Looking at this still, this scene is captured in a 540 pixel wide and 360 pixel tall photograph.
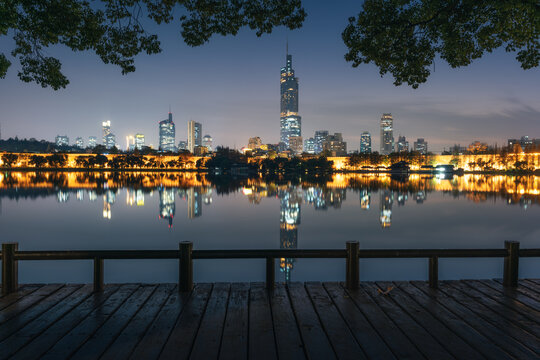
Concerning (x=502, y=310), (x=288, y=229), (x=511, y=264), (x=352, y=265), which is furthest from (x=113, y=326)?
(x=288, y=229)

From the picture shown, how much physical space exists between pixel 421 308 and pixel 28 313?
281 inches

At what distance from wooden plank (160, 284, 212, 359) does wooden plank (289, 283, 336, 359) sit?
1707mm

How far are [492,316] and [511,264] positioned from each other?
2.10 metres

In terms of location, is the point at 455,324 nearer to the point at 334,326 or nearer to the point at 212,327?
the point at 334,326

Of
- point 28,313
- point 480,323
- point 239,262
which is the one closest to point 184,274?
point 28,313

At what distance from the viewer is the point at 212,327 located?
18.3 ft

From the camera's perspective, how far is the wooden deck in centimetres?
484

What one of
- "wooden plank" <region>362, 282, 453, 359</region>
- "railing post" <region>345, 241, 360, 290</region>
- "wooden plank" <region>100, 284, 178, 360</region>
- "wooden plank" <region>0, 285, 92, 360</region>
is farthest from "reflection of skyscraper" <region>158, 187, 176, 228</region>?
"wooden plank" <region>362, 282, 453, 359</region>

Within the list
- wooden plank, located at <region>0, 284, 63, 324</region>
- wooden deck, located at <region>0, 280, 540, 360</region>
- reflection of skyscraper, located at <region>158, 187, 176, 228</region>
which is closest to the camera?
wooden deck, located at <region>0, 280, 540, 360</region>

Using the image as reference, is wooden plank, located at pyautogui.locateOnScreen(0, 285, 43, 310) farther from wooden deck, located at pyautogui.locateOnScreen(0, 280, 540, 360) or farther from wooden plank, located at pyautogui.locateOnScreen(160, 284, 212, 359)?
wooden plank, located at pyautogui.locateOnScreen(160, 284, 212, 359)

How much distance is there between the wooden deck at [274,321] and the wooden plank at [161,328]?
0.05 ft

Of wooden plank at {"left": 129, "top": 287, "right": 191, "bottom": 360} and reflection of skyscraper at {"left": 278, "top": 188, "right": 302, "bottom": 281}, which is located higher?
wooden plank at {"left": 129, "top": 287, "right": 191, "bottom": 360}

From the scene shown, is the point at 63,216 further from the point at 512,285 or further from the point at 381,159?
the point at 381,159

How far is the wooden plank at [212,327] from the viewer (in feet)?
15.7
